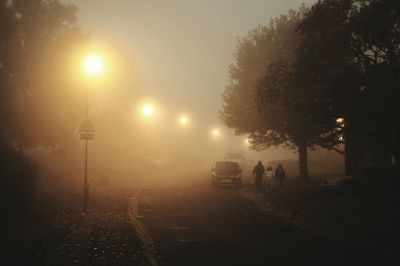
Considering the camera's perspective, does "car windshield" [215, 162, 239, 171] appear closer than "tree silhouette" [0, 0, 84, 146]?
No

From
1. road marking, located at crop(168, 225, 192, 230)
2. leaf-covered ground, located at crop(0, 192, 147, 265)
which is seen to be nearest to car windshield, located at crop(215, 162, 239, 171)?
leaf-covered ground, located at crop(0, 192, 147, 265)

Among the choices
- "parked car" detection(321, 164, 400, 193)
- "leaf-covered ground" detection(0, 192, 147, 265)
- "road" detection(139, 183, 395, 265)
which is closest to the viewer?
"road" detection(139, 183, 395, 265)

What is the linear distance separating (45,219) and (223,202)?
874 centimetres

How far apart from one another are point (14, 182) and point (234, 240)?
30.4 ft

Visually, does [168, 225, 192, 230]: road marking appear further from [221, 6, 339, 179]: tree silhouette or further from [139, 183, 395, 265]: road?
[221, 6, 339, 179]: tree silhouette

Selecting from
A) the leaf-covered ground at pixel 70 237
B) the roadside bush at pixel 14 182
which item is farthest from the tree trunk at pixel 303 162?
the roadside bush at pixel 14 182

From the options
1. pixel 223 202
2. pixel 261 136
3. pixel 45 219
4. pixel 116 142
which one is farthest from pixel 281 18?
pixel 116 142

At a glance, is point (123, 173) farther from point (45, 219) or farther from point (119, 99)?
point (45, 219)

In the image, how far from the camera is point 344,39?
18484 mm

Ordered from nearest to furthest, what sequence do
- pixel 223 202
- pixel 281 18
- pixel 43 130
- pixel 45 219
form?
pixel 45 219, pixel 223 202, pixel 43 130, pixel 281 18

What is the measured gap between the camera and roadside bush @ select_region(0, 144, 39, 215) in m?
15.8

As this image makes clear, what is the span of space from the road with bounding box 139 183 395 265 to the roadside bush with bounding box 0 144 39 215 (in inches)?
185

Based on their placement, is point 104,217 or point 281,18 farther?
point 281,18

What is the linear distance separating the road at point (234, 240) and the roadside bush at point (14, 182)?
185 inches
